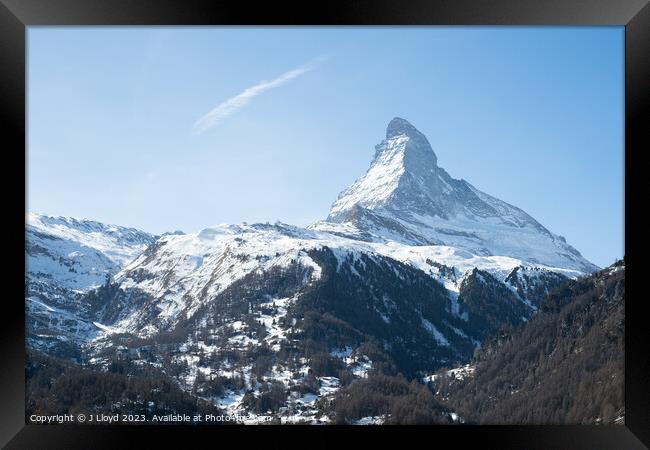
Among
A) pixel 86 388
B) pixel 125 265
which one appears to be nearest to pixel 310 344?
pixel 86 388

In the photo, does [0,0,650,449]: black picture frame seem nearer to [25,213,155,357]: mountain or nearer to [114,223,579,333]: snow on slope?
[25,213,155,357]: mountain

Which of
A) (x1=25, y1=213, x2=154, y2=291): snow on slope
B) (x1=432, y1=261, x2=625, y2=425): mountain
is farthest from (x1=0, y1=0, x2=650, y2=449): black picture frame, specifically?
(x1=25, y1=213, x2=154, y2=291): snow on slope

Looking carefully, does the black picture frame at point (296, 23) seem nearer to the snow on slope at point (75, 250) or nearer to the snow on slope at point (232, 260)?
the snow on slope at point (232, 260)

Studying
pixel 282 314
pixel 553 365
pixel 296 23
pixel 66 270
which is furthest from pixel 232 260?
pixel 296 23

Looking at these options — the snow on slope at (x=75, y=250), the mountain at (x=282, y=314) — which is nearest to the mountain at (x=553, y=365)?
the mountain at (x=282, y=314)

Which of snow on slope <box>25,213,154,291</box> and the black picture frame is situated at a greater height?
snow on slope <box>25,213,154,291</box>
